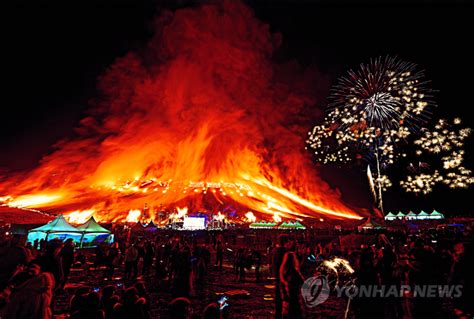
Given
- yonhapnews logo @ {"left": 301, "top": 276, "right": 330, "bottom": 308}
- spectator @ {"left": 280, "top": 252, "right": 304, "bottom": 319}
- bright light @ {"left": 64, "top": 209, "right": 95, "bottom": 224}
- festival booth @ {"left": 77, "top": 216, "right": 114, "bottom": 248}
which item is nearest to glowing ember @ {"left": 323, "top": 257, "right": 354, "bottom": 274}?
yonhapnews logo @ {"left": 301, "top": 276, "right": 330, "bottom": 308}

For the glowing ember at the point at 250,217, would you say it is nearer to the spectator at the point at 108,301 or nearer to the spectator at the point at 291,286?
the spectator at the point at 291,286

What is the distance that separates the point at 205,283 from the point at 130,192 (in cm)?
6226

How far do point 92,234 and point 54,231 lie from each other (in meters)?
2.69

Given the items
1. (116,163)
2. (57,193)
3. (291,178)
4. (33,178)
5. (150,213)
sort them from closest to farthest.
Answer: (150,213), (57,193), (33,178), (116,163), (291,178)

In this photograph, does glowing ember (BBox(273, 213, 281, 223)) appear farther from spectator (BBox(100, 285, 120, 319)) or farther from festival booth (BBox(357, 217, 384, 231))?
spectator (BBox(100, 285, 120, 319))

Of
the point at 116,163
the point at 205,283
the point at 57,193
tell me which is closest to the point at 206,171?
the point at 116,163

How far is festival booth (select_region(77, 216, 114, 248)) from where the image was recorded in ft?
73.9

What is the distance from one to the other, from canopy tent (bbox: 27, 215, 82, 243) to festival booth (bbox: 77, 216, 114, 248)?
52 cm

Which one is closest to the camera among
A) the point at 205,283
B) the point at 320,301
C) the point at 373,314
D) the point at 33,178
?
the point at 373,314

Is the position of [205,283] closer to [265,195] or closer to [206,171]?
[265,195]

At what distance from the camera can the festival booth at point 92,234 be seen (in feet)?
73.9

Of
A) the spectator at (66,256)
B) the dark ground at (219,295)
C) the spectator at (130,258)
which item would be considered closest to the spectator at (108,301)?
the dark ground at (219,295)

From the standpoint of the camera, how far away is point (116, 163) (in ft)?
271

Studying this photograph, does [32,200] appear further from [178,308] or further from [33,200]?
[178,308]
